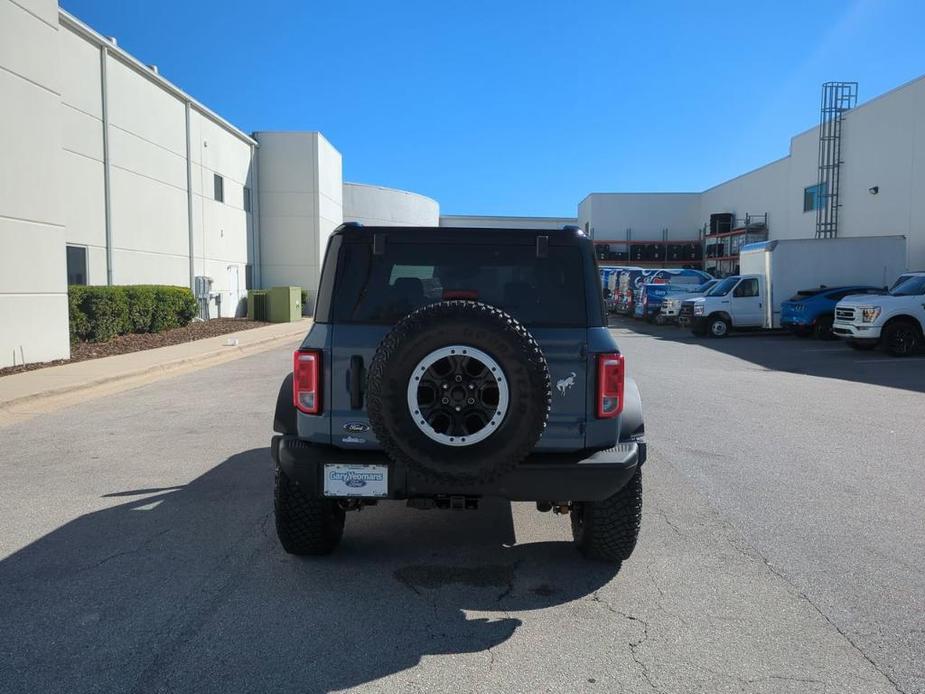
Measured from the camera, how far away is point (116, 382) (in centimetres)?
1223

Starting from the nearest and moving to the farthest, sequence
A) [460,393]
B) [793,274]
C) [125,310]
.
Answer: [460,393], [125,310], [793,274]

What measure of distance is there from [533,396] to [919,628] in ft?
7.16

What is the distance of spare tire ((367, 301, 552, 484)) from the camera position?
140 inches

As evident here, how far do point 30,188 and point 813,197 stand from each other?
110ft

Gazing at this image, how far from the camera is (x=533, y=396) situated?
140 inches

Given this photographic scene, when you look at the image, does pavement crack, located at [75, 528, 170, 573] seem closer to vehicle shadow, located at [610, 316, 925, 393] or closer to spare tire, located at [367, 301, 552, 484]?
spare tire, located at [367, 301, 552, 484]

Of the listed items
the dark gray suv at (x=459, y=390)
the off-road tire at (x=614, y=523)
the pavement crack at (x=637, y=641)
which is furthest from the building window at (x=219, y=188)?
the pavement crack at (x=637, y=641)

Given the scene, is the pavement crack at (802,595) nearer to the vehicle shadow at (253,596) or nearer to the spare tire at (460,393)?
the vehicle shadow at (253,596)

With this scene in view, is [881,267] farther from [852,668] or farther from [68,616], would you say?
[68,616]

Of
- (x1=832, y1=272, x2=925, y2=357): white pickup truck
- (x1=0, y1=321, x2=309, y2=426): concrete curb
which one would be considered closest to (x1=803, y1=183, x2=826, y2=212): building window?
(x1=832, y1=272, x2=925, y2=357): white pickup truck

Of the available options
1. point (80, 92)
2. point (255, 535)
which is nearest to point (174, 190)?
point (80, 92)

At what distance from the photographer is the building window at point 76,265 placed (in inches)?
697

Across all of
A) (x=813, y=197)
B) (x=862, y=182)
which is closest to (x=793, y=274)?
(x=862, y=182)

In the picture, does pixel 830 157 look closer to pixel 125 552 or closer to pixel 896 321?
pixel 896 321
